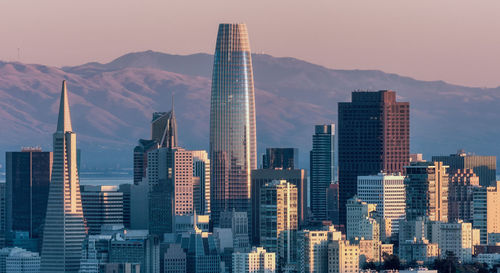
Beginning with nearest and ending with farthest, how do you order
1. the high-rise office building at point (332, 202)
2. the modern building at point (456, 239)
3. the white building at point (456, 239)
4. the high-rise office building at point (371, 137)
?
the modern building at point (456, 239) → the white building at point (456, 239) → the high-rise office building at point (332, 202) → the high-rise office building at point (371, 137)

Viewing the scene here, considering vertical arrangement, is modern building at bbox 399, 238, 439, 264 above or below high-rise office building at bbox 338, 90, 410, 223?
below

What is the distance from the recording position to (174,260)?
440 ft

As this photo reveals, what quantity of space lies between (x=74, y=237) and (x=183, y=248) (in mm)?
17259

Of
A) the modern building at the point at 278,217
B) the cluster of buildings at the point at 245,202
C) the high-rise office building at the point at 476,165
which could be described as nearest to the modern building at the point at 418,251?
the cluster of buildings at the point at 245,202

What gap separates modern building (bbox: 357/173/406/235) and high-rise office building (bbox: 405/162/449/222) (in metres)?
1.00

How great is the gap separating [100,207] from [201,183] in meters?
15.0

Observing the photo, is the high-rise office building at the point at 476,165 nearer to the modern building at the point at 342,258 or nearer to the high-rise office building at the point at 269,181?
the high-rise office building at the point at 269,181

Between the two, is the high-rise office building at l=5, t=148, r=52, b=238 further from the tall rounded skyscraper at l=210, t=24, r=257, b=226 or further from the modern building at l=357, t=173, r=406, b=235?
the modern building at l=357, t=173, r=406, b=235

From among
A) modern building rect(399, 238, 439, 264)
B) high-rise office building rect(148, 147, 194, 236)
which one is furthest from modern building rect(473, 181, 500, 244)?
high-rise office building rect(148, 147, 194, 236)

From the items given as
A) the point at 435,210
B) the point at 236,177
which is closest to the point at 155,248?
the point at 435,210

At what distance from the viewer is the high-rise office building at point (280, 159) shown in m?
179

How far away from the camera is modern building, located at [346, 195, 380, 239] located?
13350 centimetres

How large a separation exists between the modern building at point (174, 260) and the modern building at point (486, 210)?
Answer: 25.1m

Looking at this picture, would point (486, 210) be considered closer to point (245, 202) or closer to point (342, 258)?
point (245, 202)
